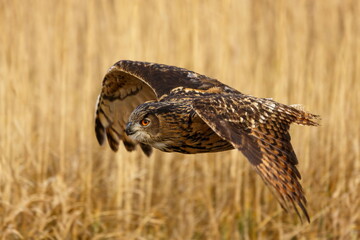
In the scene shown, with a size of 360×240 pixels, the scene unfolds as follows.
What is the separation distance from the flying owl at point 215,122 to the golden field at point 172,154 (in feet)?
3.11

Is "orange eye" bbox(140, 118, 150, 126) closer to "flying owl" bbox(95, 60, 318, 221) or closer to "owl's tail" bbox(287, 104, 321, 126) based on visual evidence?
"flying owl" bbox(95, 60, 318, 221)

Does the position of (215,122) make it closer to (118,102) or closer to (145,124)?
(145,124)

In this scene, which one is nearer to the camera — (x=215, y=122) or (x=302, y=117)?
(x=215, y=122)

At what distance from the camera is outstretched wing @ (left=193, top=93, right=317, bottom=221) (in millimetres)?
3229

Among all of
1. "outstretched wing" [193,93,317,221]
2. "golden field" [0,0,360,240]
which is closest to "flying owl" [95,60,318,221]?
"outstretched wing" [193,93,317,221]

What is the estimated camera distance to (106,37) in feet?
20.8

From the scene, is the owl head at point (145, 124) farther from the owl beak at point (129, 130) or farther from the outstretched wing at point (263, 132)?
the outstretched wing at point (263, 132)

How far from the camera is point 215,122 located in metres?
3.35

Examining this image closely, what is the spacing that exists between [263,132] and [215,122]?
0.29m

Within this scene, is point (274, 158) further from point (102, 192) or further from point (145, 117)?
point (102, 192)

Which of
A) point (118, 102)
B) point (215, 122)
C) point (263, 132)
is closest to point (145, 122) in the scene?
point (215, 122)

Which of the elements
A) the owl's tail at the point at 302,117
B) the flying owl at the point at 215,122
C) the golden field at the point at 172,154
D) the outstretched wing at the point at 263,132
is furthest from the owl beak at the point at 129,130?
the golden field at the point at 172,154

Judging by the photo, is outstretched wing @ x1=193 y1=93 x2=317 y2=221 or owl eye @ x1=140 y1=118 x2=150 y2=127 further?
owl eye @ x1=140 y1=118 x2=150 y2=127

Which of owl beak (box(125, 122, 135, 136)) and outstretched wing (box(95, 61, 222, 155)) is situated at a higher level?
outstretched wing (box(95, 61, 222, 155))
